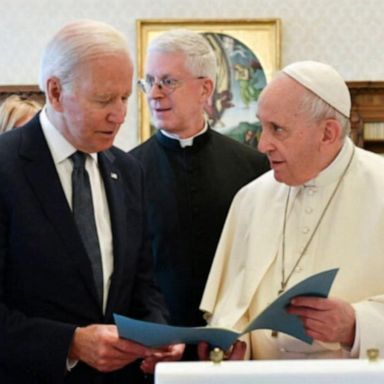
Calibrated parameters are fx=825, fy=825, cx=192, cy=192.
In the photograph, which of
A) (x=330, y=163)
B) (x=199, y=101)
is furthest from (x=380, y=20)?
(x=330, y=163)

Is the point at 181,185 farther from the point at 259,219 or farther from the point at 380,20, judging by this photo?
the point at 380,20

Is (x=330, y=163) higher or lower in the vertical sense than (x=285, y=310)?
higher

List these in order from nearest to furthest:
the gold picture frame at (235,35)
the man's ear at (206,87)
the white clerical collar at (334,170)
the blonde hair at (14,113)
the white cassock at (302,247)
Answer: the white cassock at (302,247), the white clerical collar at (334,170), the man's ear at (206,87), the blonde hair at (14,113), the gold picture frame at (235,35)

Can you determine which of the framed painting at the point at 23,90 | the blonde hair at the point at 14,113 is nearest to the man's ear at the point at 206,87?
the blonde hair at the point at 14,113

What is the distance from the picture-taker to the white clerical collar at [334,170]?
263cm

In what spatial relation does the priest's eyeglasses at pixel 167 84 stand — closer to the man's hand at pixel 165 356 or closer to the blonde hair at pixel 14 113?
the blonde hair at pixel 14 113

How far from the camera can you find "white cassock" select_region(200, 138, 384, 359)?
2.48 meters

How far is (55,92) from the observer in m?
2.33

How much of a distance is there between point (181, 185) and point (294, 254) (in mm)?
802

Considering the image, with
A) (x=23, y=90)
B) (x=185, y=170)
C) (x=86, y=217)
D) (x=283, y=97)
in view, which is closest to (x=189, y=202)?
(x=185, y=170)

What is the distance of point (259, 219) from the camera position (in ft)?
8.93

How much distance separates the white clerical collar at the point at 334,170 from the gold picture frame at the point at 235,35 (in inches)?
177

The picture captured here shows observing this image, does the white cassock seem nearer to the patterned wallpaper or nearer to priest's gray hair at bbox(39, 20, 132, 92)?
priest's gray hair at bbox(39, 20, 132, 92)

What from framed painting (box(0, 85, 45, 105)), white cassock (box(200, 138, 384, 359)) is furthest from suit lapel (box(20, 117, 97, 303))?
framed painting (box(0, 85, 45, 105))
